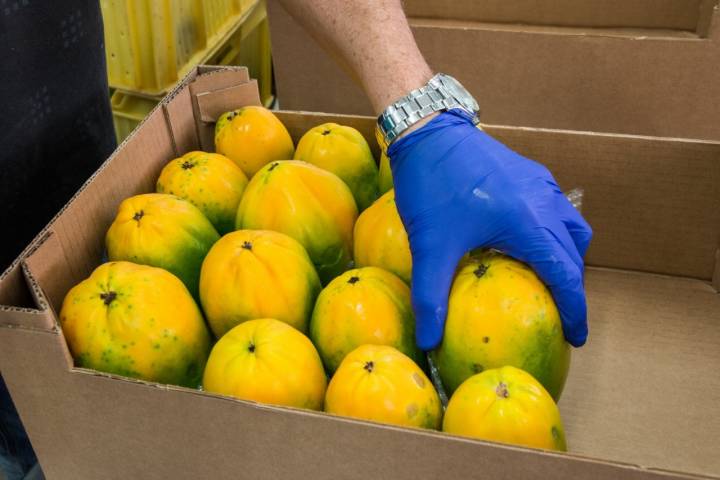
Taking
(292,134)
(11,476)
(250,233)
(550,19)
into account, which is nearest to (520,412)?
(250,233)

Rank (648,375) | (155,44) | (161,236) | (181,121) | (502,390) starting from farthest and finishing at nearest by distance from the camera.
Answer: (155,44) < (181,121) < (648,375) < (161,236) < (502,390)

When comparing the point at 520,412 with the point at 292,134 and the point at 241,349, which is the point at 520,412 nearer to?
the point at 241,349

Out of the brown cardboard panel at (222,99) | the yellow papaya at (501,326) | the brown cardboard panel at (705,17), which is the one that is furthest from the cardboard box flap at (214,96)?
the brown cardboard panel at (705,17)

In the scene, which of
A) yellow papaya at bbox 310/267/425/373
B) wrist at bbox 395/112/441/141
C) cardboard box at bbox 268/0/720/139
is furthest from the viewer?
cardboard box at bbox 268/0/720/139

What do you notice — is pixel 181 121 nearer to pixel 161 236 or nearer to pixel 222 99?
pixel 222 99

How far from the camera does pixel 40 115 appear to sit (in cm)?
99

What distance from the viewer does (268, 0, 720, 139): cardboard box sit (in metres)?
1.25

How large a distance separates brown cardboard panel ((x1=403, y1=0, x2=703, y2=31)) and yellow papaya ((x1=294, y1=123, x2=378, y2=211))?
41cm

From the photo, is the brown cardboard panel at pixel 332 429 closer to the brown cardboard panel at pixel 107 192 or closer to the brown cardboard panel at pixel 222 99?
the brown cardboard panel at pixel 107 192

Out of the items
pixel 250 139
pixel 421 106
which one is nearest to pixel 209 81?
pixel 250 139

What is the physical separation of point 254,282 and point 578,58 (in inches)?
30.8

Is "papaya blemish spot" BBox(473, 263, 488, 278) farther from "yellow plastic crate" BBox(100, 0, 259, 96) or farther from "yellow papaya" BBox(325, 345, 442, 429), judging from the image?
"yellow plastic crate" BBox(100, 0, 259, 96)

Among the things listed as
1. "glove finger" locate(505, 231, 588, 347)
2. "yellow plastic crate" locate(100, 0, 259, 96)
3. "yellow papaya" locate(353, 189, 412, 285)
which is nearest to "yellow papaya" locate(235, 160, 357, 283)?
"yellow papaya" locate(353, 189, 412, 285)

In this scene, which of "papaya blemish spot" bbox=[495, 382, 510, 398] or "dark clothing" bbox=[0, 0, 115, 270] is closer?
"papaya blemish spot" bbox=[495, 382, 510, 398]
